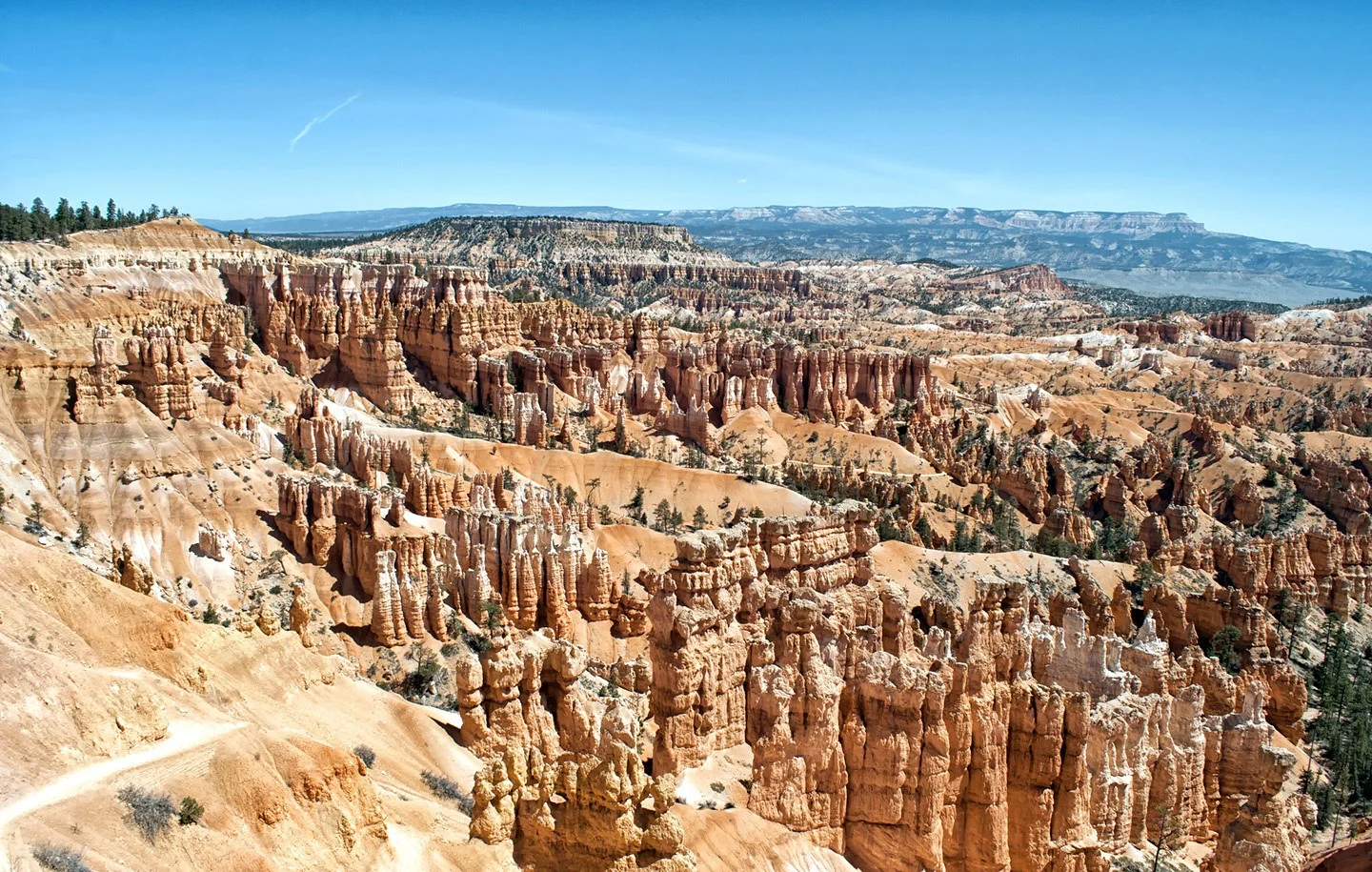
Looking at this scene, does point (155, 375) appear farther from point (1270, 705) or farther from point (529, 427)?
point (1270, 705)

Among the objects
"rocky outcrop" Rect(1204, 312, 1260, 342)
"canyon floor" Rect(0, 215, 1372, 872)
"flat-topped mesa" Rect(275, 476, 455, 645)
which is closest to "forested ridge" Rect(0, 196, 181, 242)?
"canyon floor" Rect(0, 215, 1372, 872)

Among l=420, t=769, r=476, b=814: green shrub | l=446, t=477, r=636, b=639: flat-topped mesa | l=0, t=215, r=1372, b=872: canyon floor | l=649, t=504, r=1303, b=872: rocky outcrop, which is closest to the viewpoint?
l=0, t=215, r=1372, b=872: canyon floor

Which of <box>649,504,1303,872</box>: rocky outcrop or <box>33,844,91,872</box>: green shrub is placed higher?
<box>33,844,91,872</box>: green shrub

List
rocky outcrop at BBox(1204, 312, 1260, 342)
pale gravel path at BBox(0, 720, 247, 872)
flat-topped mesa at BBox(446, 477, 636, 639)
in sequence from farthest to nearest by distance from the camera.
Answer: rocky outcrop at BBox(1204, 312, 1260, 342) < flat-topped mesa at BBox(446, 477, 636, 639) < pale gravel path at BBox(0, 720, 247, 872)

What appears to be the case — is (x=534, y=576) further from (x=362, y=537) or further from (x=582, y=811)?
(x=582, y=811)

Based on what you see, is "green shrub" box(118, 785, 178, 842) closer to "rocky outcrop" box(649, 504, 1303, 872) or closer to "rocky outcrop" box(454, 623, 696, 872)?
"rocky outcrop" box(454, 623, 696, 872)

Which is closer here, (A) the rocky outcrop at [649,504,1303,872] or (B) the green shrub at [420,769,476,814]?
(B) the green shrub at [420,769,476,814]

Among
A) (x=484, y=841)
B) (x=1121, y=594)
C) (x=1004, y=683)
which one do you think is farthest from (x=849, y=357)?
(x=484, y=841)
